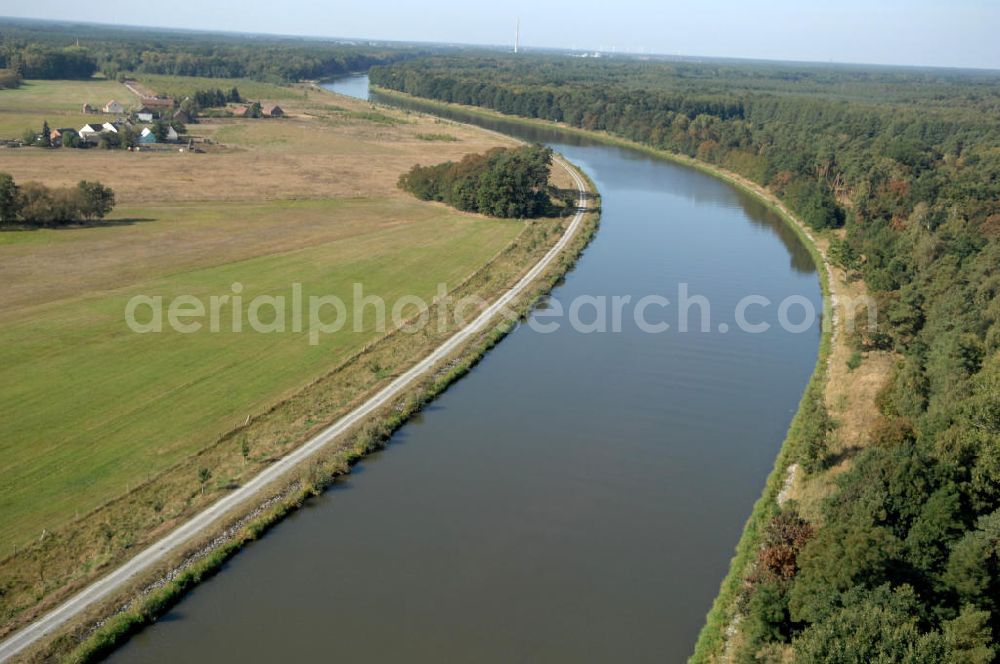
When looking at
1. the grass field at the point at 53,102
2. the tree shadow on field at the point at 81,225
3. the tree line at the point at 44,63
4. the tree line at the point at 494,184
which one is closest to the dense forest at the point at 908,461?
the tree line at the point at 494,184

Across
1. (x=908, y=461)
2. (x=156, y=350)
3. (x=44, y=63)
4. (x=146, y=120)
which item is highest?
(x=44, y=63)

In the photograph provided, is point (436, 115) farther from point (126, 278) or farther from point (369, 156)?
point (126, 278)

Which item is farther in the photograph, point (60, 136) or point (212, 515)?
point (60, 136)

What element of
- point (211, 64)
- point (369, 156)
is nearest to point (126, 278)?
point (369, 156)

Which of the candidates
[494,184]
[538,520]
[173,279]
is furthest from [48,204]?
[538,520]

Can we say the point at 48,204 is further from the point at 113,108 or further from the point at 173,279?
the point at 113,108

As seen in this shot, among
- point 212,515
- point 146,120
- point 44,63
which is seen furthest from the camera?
point 44,63

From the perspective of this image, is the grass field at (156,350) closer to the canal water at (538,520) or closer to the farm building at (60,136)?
the canal water at (538,520)
